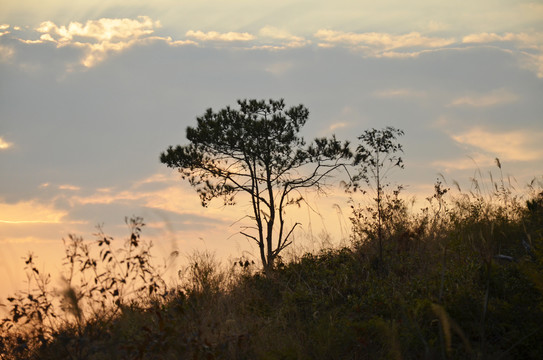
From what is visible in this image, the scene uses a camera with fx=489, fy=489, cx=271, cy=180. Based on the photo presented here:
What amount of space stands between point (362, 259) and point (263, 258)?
380 cm

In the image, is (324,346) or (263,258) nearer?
(324,346)

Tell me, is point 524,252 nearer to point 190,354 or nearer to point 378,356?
point 378,356

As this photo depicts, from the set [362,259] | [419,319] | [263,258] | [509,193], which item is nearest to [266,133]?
[263,258]

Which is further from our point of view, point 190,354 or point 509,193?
point 509,193

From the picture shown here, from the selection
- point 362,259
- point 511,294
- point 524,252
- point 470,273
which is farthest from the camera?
point 362,259

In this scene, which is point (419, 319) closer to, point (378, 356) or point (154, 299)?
point (378, 356)

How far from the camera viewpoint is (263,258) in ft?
46.1

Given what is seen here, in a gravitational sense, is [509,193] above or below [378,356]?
above

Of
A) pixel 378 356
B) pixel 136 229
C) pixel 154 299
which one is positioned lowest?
pixel 378 356

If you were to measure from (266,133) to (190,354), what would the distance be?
933 centimetres

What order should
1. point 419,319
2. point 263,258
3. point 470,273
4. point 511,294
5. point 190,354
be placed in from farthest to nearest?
point 263,258, point 470,273, point 511,294, point 419,319, point 190,354

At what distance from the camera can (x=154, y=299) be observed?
838 cm

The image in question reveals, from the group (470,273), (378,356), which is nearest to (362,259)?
(470,273)

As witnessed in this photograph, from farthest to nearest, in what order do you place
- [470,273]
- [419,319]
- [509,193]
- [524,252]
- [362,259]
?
[509,193]
[362,259]
[524,252]
[470,273]
[419,319]
